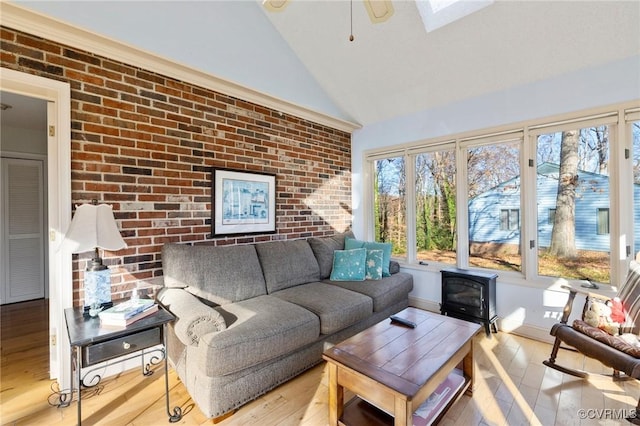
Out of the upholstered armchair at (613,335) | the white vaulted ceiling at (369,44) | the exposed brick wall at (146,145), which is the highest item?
the white vaulted ceiling at (369,44)

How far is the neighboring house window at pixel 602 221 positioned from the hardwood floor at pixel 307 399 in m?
1.11

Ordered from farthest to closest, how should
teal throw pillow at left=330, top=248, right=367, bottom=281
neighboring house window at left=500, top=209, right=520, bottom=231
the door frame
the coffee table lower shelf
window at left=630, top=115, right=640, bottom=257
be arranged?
teal throw pillow at left=330, top=248, right=367, bottom=281, neighboring house window at left=500, top=209, right=520, bottom=231, window at left=630, top=115, right=640, bottom=257, the door frame, the coffee table lower shelf

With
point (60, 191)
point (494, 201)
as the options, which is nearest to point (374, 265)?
point (494, 201)

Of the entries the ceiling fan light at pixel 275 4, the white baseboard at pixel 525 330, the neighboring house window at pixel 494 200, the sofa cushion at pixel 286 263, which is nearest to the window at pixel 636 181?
the neighboring house window at pixel 494 200

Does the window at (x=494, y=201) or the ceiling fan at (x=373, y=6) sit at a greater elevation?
the ceiling fan at (x=373, y=6)

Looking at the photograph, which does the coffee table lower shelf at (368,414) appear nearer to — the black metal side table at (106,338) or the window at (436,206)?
the black metal side table at (106,338)

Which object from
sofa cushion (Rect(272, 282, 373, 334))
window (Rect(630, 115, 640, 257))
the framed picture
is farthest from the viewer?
the framed picture

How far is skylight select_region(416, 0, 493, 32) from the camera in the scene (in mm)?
2477

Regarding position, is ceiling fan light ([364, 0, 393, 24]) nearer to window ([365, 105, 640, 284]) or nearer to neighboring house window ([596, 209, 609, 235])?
window ([365, 105, 640, 284])

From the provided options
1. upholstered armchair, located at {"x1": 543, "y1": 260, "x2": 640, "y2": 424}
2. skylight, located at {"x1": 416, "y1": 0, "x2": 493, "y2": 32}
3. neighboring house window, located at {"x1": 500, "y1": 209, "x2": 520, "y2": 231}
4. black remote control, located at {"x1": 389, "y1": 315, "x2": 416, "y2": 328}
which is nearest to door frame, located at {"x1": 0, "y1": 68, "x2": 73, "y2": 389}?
black remote control, located at {"x1": 389, "y1": 315, "x2": 416, "y2": 328}

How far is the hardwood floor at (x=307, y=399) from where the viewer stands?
5.64 feet

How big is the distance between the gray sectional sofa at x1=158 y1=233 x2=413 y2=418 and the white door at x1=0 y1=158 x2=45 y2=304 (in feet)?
Answer: 10.4

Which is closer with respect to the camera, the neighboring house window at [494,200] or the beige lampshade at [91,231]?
the beige lampshade at [91,231]

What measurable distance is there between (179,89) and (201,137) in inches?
17.1
